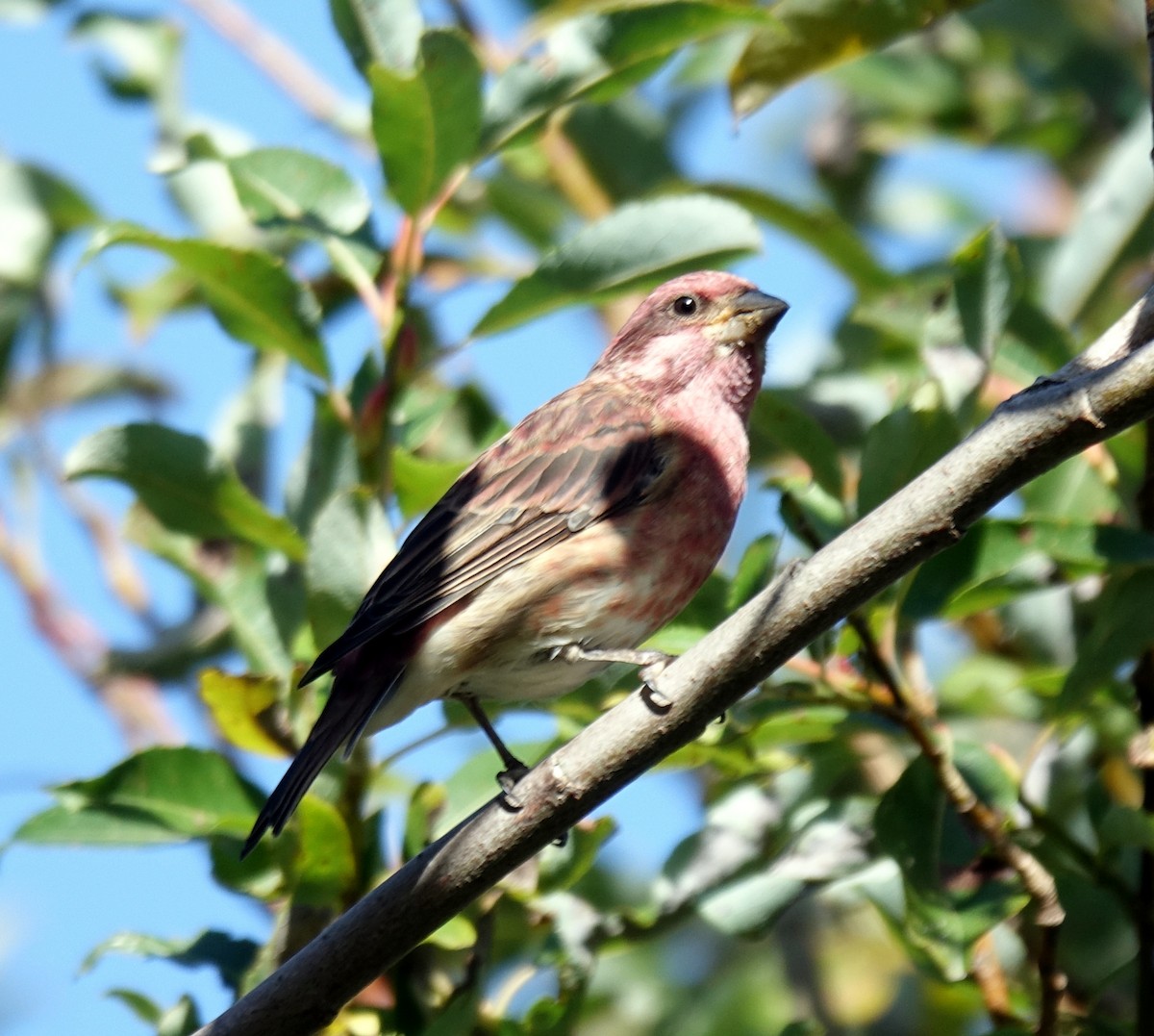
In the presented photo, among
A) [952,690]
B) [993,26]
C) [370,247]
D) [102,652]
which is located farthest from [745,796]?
[993,26]

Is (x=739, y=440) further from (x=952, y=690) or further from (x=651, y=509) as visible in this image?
(x=952, y=690)

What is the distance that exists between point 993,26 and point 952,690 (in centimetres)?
258

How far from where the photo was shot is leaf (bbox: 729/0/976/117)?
4676mm

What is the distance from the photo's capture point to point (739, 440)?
524cm

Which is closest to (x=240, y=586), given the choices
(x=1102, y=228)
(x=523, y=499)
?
(x=523, y=499)

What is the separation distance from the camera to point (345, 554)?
4180 millimetres

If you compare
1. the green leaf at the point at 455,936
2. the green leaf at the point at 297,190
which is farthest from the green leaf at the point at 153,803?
the green leaf at the point at 297,190

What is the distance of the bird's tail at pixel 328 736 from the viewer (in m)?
3.92

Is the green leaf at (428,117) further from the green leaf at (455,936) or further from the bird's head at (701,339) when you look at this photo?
the green leaf at (455,936)

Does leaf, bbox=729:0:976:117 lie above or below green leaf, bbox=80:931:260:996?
above

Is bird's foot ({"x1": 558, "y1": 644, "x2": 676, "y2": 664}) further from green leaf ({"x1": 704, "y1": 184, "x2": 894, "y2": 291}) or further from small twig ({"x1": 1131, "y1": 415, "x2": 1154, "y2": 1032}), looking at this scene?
green leaf ({"x1": 704, "y1": 184, "x2": 894, "y2": 291})

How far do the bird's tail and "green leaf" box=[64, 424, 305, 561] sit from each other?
0.45 meters

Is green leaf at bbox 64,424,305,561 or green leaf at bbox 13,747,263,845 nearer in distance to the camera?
green leaf at bbox 13,747,263,845

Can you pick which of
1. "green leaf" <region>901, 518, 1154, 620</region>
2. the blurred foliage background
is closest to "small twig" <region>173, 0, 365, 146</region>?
the blurred foliage background
